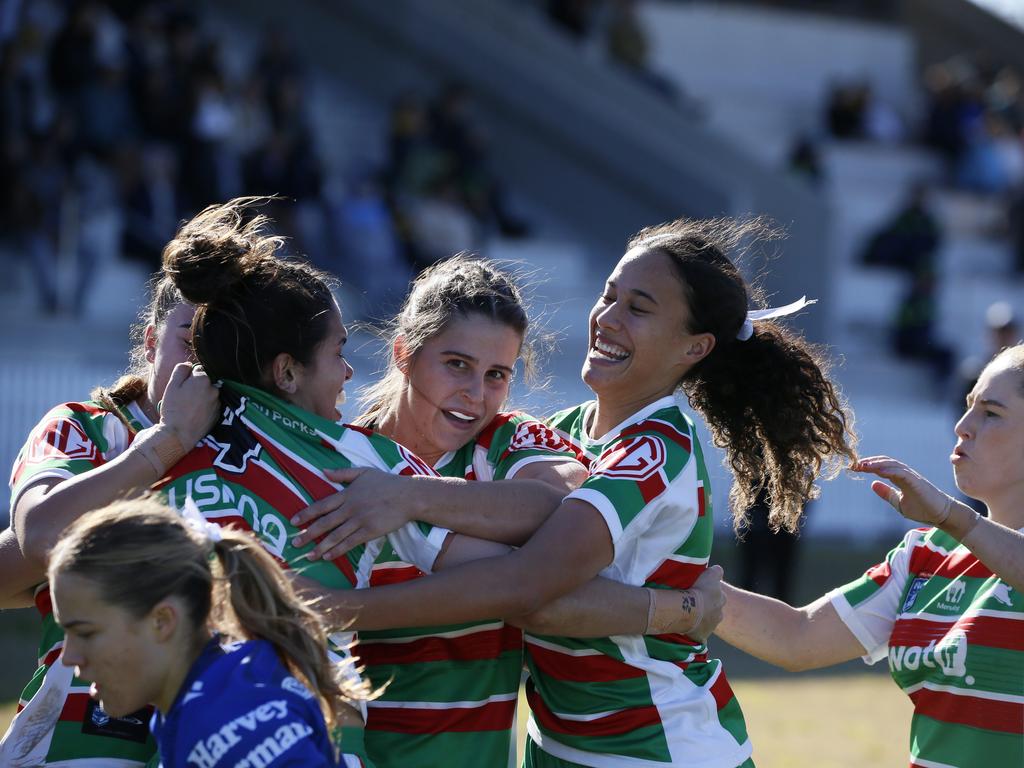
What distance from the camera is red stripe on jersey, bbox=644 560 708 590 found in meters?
2.95

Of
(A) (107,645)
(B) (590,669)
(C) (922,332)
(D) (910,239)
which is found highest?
(D) (910,239)

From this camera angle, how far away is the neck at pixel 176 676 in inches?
87.4

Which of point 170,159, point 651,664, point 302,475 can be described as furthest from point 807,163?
point 302,475

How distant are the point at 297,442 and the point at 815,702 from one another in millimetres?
5859

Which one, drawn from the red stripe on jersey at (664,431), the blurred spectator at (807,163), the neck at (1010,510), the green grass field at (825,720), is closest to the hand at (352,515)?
the red stripe on jersey at (664,431)

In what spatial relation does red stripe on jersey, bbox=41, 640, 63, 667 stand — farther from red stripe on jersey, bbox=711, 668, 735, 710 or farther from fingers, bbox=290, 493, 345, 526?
red stripe on jersey, bbox=711, 668, 735, 710

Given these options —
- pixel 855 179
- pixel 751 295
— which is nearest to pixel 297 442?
pixel 751 295

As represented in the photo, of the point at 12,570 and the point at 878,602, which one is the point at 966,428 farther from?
the point at 12,570

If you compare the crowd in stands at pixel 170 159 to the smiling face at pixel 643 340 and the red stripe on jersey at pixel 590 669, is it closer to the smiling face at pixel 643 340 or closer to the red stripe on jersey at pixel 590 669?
the smiling face at pixel 643 340

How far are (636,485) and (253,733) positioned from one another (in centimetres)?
102

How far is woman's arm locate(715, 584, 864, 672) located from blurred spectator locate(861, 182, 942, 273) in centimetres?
1387

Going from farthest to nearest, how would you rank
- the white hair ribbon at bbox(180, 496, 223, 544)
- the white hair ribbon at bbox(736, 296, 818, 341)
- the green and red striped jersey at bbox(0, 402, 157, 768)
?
1. the white hair ribbon at bbox(736, 296, 818, 341)
2. the green and red striped jersey at bbox(0, 402, 157, 768)
3. the white hair ribbon at bbox(180, 496, 223, 544)

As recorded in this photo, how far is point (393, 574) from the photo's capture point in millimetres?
2838

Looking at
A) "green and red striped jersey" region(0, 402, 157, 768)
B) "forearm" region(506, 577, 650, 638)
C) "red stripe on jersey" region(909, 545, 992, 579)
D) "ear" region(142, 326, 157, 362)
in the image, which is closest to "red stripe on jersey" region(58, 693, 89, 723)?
"green and red striped jersey" region(0, 402, 157, 768)
